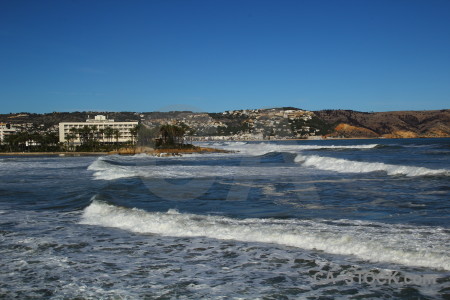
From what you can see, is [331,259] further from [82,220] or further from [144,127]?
[144,127]

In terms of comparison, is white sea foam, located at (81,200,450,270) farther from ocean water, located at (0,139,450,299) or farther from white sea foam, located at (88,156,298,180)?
white sea foam, located at (88,156,298,180)

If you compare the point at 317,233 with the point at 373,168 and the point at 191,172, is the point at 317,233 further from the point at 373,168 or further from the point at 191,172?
the point at 191,172

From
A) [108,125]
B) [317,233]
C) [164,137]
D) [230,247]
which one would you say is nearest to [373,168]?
[317,233]

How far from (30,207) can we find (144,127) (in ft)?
331

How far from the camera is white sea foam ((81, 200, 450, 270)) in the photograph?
24.5 feet

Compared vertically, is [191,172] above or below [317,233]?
below

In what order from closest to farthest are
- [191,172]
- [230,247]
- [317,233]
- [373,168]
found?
[230,247] → [317,233] → [373,168] → [191,172]

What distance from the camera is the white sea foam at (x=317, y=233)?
24.5 feet

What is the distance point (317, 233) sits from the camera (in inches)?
363

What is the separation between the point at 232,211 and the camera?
1289 centimetres

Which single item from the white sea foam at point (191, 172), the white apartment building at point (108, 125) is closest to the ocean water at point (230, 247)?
the white sea foam at point (191, 172)

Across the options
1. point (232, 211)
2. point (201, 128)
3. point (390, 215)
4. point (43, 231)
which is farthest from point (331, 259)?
point (201, 128)

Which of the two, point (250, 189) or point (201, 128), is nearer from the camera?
point (250, 189)

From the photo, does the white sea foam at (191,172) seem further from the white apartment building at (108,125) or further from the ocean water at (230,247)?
the white apartment building at (108,125)
